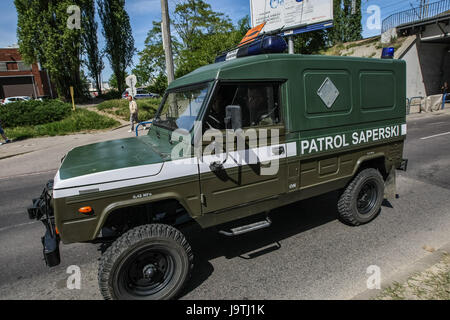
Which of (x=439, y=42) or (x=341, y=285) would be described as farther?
(x=439, y=42)

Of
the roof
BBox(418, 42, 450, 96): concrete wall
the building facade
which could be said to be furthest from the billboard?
the building facade

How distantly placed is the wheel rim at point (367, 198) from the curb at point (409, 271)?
3.66ft

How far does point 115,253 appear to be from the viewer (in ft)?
8.79

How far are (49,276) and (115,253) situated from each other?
4.78 feet

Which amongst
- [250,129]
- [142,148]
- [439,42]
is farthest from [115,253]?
[439,42]

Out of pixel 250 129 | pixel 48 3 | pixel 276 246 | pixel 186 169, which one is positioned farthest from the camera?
pixel 48 3

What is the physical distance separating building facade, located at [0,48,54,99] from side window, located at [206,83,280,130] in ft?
160

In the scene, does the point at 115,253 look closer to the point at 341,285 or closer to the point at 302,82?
the point at 341,285

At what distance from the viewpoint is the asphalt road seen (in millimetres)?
3100

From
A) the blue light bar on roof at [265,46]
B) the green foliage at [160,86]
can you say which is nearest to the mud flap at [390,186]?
the blue light bar on roof at [265,46]

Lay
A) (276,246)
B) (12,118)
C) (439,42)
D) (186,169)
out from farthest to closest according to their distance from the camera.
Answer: (439,42) → (12,118) → (276,246) → (186,169)

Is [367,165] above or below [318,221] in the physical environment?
above

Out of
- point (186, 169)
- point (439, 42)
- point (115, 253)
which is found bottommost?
point (115, 253)

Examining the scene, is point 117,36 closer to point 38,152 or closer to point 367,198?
point 38,152
